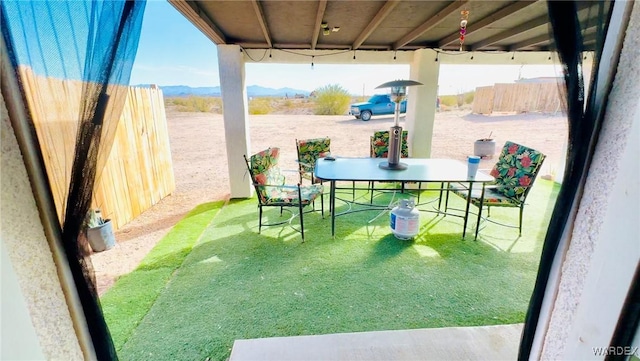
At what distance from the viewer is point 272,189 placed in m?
3.12

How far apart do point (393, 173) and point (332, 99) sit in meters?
11.0

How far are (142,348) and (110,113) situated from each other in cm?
152

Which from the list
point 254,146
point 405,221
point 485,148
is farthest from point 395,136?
point 254,146

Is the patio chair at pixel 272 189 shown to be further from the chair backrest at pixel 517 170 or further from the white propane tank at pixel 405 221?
the chair backrest at pixel 517 170

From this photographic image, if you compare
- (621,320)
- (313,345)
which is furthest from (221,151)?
(621,320)

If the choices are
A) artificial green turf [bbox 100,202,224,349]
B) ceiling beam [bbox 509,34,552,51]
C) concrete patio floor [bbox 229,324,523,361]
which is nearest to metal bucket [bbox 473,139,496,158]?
ceiling beam [bbox 509,34,552,51]

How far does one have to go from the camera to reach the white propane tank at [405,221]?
2.73 metres

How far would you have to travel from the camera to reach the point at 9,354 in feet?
2.06

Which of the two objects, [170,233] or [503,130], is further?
[503,130]

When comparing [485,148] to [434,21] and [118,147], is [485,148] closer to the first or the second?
[434,21]

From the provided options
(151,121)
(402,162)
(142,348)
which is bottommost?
(142,348)

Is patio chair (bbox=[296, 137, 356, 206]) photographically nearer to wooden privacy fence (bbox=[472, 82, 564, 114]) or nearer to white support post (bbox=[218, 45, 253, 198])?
white support post (bbox=[218, 45, 253, 198])

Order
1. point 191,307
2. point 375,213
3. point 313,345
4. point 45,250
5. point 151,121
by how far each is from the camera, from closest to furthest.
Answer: point 45,250 → point 313,345 → point 191,307 → point 375,213 → point 151,121

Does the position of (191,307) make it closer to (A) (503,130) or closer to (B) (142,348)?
(B) (142,348)
